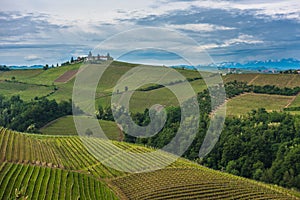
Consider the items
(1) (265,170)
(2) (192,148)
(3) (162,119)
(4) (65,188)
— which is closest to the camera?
(4) (65,188)

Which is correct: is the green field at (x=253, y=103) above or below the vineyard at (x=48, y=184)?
above

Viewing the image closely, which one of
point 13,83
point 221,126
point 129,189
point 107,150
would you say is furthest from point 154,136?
point 13,83

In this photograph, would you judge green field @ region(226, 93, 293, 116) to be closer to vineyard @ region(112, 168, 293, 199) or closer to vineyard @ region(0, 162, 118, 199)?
vineyard @ region(112, 168, 293, 199)

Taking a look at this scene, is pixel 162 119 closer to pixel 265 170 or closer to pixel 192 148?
pixel 192 148

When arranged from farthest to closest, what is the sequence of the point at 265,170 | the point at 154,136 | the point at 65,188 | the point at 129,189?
the point at 154,136 < the point at 265,170 < the point at 129,189 < the point at 65,188

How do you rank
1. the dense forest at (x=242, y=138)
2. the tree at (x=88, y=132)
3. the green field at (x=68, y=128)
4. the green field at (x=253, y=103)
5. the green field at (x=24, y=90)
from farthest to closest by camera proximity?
the green field at (x=24, y=90) < the green field at (x=253, y=103) < the green field at (x=68, y=128) < the tree at (x=88, y=132) < the dense forest at (x=242, y=138)

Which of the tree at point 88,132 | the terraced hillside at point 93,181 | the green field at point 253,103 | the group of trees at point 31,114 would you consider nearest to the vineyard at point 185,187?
the terraced hillside at point 93,181

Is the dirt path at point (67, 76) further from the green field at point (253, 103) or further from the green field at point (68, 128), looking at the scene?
the green field at point (253, 103)
